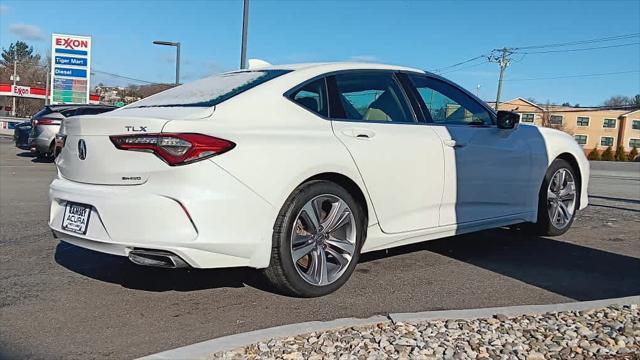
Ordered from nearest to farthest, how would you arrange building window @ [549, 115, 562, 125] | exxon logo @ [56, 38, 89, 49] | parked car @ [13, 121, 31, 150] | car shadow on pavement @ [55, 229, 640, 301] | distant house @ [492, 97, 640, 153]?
1. car shadow on pavement @ [55, 229, 640, 301]
2. parked car @ [13, 121, 31, 150]
3. exxon logo @ [56, 38, 89, 49]
4. building window @ [549, 115, 562, 125]
5. distant house @ [492, 97, 640, 153]

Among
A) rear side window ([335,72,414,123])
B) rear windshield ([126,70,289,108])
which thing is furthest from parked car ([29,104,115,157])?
rear side window ([335,72,414,123])

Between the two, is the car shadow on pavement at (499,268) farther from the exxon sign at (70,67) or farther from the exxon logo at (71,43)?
the exxon logo at (71,43)

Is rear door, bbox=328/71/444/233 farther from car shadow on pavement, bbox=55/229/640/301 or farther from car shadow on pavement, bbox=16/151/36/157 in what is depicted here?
car shadow on pavement, bbox=16/151/36/157

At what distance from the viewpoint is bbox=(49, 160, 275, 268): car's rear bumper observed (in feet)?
11.1

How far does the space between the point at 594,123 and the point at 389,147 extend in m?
91.4

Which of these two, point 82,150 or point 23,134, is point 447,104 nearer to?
point 82,150

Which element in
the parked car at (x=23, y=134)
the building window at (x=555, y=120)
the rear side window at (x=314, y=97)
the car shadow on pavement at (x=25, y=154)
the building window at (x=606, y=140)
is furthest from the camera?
the building window at (x=606, y=140)

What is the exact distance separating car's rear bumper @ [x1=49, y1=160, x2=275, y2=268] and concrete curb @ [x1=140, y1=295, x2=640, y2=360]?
0.56m

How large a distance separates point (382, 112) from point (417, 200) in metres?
0.72

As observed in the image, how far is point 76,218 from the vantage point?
3.77 metres

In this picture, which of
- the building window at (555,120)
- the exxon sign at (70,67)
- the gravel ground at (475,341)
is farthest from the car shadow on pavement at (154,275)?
the building window at (555,120)

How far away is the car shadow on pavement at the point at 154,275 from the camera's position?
14.0 ft

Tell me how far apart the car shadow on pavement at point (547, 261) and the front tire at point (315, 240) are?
1.06m

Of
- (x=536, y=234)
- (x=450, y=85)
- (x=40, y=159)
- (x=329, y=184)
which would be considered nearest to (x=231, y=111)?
(x=329, y=184)
